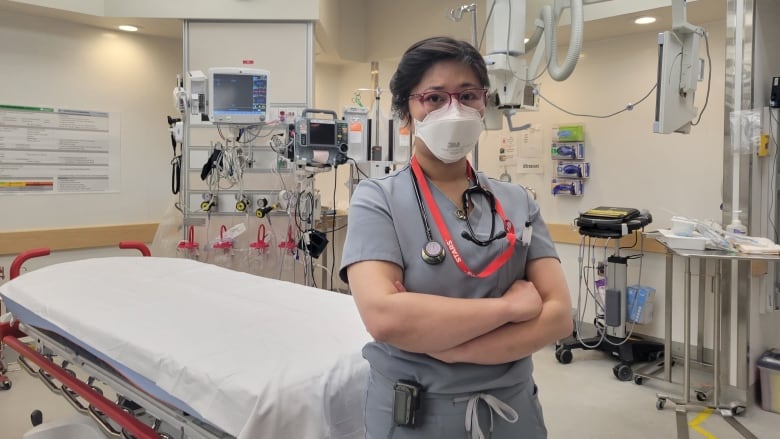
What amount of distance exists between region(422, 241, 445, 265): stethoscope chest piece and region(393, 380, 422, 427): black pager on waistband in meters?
0.24

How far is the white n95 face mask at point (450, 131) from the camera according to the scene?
115 centimetres

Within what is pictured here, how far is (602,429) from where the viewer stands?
3.01 m

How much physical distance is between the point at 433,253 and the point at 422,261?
0.13 ft

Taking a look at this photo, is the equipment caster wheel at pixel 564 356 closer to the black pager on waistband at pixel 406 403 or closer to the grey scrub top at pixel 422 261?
the grey scrub top at pixel 422 261

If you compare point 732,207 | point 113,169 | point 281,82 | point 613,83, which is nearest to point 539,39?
point 613,83

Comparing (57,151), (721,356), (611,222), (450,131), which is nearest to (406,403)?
(450,131)

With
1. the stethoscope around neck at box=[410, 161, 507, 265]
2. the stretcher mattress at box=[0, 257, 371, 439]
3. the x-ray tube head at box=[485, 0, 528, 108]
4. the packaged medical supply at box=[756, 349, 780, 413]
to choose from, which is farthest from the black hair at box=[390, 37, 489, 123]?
the packaged medical supply at box=[756, 349, 780, 413]

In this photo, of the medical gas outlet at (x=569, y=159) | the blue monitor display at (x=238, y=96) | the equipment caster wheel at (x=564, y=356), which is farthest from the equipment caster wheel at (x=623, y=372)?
the blue monitor display at (x=238, y=96)

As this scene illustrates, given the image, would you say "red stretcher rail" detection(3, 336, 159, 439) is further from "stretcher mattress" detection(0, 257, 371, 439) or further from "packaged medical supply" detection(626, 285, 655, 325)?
"packaged medical supply" detection(626, 285, 655, 325)

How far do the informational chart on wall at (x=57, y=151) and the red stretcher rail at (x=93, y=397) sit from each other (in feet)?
6.70

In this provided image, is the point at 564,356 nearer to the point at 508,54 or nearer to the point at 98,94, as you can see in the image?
the point at 508,54

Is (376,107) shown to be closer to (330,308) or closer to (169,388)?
(330,308)

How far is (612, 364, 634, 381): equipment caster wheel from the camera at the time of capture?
3738 millimetres

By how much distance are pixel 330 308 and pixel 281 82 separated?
2741 millimetres
